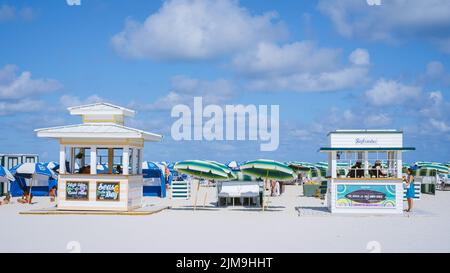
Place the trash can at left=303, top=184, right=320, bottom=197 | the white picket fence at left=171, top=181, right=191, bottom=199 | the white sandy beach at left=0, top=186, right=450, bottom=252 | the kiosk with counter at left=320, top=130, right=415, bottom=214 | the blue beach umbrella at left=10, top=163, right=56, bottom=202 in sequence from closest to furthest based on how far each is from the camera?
the white sandy beach at left=0, top=186, right=450, bottom=252
the kiosk with counter at left=320, top=130, right=415, bottom=214
the blue beach umbrella at left=10, top=163, right=56, bottom=202
the white picket fence at left=171, top=181, right=191, bottom=199
the trash can at left=303, top=184, right=320, bottom=197

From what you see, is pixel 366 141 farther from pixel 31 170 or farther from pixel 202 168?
pixel 31 170

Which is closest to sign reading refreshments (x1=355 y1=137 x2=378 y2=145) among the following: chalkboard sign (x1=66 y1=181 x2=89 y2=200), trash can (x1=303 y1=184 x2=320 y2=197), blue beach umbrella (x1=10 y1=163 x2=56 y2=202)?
chalkboard sign (x1=66 y1=181 x2=89 y2=200)

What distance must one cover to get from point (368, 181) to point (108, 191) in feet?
29.4

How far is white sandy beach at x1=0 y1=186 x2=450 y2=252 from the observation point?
11.5 meters

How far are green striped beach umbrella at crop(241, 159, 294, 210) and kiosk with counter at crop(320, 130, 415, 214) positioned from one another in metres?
1.60

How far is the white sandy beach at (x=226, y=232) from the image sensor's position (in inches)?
452

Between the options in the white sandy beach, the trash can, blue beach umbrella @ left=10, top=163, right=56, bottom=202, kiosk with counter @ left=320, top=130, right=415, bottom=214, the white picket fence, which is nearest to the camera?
the white sandy beach

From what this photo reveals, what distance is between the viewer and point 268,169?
20219 mm

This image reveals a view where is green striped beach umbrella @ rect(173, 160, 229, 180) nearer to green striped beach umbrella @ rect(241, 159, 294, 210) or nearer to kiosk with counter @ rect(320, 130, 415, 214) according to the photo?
green striped beach umbrella @ rect(241, 159, 294, 210)

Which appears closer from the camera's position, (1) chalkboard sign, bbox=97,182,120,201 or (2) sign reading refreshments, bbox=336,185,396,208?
(2) sign reading refreshments, bbox=336,185,396,208

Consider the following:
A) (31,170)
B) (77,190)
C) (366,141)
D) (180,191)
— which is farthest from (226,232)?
(31,170)

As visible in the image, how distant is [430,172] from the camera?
135 ft

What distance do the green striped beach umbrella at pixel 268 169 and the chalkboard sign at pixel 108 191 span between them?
4.62 metres
